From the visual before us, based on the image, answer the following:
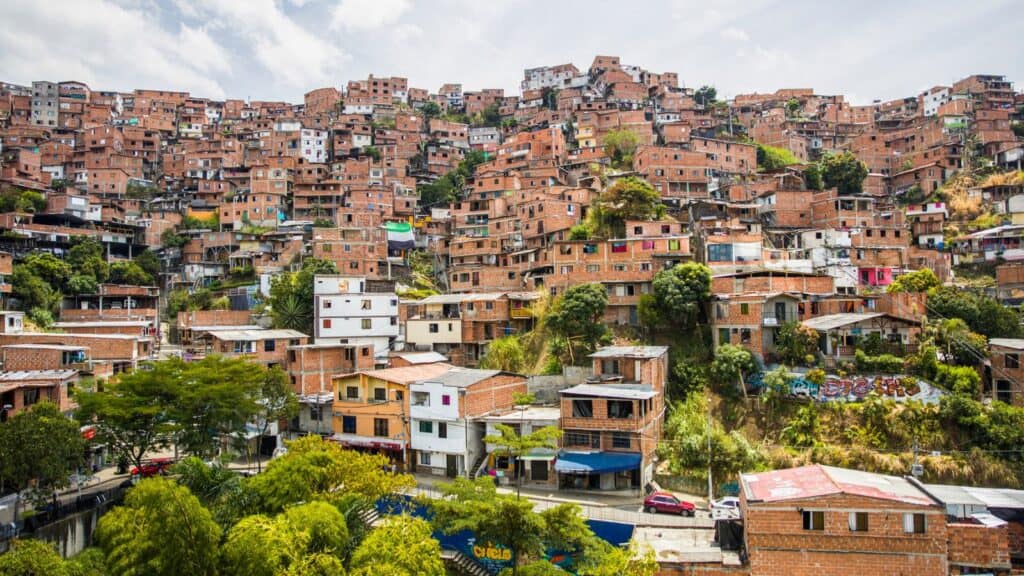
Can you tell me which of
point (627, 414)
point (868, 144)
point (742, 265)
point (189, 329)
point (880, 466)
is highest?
point (868, 144)

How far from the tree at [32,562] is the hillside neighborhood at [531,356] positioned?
140mm

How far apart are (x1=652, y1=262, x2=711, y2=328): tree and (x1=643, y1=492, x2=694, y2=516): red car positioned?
11648 mm

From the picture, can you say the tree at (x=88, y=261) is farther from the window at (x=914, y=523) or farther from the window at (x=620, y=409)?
the window at (x=914, y=523)

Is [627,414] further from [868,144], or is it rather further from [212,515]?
[868,144]

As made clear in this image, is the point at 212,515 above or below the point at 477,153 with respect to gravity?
below

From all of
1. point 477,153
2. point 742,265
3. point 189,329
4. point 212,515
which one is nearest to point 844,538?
point 212,515

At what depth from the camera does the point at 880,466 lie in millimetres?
26891

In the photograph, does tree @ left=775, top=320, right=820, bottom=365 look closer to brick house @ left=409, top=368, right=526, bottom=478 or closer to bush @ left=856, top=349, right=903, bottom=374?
bush @ left=856, top=349, right=903, bottom=374

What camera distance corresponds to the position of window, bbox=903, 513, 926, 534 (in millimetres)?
18469

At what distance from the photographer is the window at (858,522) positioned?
18.7 m

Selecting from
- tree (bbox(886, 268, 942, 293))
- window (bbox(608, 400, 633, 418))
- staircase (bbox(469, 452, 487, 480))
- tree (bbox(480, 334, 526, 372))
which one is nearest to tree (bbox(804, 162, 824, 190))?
tree (bbox(886, 268, 942, 293))

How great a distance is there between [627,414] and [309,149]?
63230mm

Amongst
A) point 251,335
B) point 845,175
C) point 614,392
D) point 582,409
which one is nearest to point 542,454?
point 582,409

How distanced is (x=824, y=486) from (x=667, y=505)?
6.67 metres
